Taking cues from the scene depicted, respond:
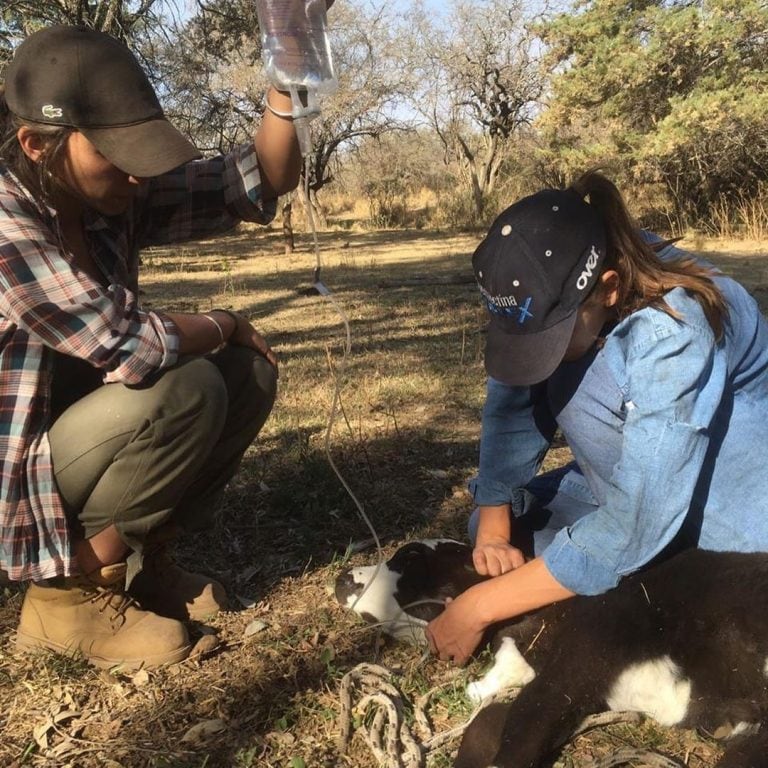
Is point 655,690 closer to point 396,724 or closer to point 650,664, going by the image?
point 650,664

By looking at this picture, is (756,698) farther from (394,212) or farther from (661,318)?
(394,212)

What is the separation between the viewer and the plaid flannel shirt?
1.78m

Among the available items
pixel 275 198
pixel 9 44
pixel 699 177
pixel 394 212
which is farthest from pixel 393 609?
pixel 394 212

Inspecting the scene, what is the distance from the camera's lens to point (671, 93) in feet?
45.1

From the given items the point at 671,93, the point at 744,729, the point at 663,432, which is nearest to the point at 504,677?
the point at 744,729

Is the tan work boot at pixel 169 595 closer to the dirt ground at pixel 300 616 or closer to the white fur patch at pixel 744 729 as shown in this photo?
the dirt ground at pixel 300 616

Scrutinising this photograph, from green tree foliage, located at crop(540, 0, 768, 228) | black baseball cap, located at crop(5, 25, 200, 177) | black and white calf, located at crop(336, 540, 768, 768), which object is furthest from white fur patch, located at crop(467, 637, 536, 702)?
green tree foliage, located at crop(540, 0, 768, 228)

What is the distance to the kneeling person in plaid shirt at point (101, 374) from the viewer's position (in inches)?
70.7

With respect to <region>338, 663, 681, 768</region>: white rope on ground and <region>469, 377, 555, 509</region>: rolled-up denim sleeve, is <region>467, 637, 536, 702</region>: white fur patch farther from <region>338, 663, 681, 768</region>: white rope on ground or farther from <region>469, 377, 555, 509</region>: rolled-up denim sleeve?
<region>469, 377, 555, 509</region>: rolled-up denim sleeve

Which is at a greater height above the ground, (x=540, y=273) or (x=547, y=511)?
(x=540, y=273)

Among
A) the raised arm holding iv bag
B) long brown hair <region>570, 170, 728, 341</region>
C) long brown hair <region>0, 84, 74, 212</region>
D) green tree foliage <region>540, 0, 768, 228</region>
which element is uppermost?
the raised arm holding iv bag

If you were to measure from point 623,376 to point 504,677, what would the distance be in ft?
2.70

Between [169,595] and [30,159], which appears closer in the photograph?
[30,159]

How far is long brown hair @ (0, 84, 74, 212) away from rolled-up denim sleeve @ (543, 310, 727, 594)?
4.54ft
